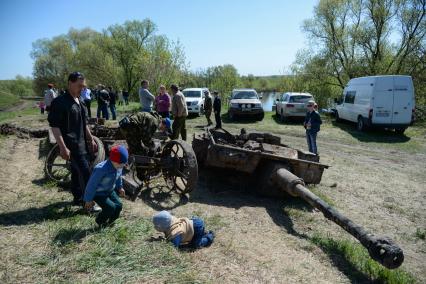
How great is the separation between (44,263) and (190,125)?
14.2 meters

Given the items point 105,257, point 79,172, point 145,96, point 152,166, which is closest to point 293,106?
point 145,96

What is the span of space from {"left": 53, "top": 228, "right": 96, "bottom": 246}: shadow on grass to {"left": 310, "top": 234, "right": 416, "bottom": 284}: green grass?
3.09 meters

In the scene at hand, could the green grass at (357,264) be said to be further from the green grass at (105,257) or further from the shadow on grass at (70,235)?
the shadow on grass at (70,235)

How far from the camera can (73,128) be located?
516 centimetres

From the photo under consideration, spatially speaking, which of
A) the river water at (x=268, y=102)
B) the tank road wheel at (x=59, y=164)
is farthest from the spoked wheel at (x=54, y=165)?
the river water at (x=268, y=102)

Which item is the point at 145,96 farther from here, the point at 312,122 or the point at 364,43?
the point at 364,43

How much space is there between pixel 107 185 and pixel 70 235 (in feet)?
2.36

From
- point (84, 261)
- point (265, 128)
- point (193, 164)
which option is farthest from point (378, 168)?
point (84, 261)

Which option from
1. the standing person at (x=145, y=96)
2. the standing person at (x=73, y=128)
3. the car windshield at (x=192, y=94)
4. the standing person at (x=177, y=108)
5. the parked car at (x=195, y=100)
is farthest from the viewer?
the car windshield at (x=192, y=94)

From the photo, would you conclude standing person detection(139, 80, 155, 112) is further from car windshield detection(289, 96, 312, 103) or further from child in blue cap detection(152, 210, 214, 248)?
car windshield detection(289, 96, 312, 103)

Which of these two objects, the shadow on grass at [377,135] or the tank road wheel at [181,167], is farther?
the shadow on grass at [377,135]

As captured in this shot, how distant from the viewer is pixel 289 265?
14.7 feet

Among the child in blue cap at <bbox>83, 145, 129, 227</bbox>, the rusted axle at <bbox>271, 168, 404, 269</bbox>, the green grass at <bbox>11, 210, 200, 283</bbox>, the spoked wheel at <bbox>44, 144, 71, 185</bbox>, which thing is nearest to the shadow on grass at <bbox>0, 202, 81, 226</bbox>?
the green grass at <bbox>11, 210, 200, 283</bbox>

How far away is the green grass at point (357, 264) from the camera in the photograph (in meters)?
4.45
